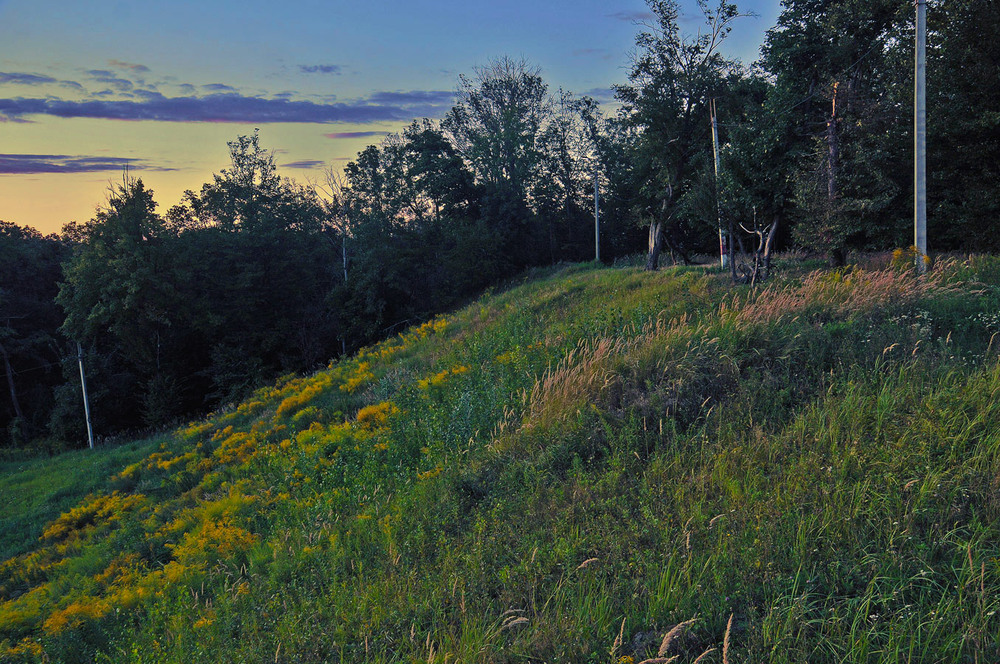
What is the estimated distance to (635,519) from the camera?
11.0ft

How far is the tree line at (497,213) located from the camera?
16766 millimetres

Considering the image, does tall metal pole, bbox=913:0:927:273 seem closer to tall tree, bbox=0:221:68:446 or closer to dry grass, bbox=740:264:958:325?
dry grass, bbox=740:264:958:325

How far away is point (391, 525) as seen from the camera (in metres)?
4.09

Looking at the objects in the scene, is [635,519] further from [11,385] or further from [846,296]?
[11,385]

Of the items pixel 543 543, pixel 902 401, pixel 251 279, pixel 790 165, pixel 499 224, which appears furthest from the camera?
pixel 499 224

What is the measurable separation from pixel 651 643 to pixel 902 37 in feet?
83.7

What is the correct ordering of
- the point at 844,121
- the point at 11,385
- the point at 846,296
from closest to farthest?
the point at 846,296 → the point at 844,121 → the point at 11,385

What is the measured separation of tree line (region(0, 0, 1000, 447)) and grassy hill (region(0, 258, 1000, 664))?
834 centimetres

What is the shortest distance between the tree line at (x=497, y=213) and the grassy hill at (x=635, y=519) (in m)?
8.34

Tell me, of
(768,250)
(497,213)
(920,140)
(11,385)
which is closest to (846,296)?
(920,140)

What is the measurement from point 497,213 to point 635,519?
1488 inches

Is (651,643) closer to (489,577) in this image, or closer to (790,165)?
(489,577)

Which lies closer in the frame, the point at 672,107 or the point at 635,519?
the point at 635,519

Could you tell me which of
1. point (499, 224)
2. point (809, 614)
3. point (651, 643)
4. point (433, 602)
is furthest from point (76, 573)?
point (499, 224)
